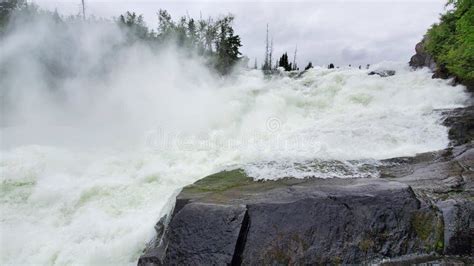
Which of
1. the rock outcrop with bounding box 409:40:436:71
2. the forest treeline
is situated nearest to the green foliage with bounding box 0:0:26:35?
the forest treeline

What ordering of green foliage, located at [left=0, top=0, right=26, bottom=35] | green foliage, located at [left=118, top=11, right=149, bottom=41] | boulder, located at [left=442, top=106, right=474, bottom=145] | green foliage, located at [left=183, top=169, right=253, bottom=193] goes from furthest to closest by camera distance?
green foliage, located at [left=118, top=11, right=149, bottom=41], green foliage, located at [left=0, top=0, right=26, bottom=35], boulder, located at [left=442, top=106, right=474, bottom=145], green foliage, located at [left=183, top=169, right=253, bottom=193]

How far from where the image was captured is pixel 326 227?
4523mm

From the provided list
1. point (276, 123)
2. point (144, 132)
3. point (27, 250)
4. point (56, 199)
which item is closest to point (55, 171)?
point (56, 199)

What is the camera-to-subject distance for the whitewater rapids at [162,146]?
6.95 m

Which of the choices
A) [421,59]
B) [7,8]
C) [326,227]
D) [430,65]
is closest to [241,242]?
[326,227]

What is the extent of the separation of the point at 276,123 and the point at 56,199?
9.86 meters

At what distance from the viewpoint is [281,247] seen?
174 inches

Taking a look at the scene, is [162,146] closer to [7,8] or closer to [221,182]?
[221,182]

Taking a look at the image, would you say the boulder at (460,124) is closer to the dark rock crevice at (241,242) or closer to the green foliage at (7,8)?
the dark rock crevice at (241,242)

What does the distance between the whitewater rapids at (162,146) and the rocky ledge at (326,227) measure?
1.60 metres

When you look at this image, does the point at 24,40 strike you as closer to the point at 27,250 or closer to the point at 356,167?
the point at 27,250

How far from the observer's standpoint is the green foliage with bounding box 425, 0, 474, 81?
13.0 meters

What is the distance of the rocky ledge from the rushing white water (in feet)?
5.28

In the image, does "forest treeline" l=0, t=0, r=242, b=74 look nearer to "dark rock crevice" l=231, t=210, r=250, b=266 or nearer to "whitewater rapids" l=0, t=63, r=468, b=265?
"whitewater rapids" l=0, t=63, r=468, b=265
